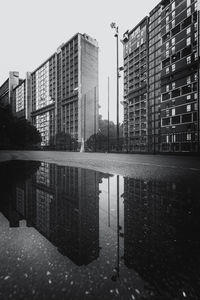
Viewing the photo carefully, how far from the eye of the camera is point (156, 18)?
62.2m

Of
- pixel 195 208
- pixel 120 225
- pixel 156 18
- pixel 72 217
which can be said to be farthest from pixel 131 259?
pixel 156 18

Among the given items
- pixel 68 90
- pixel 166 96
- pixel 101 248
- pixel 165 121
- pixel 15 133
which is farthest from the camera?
pixel 68 90

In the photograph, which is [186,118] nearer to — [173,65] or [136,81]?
[173,65]

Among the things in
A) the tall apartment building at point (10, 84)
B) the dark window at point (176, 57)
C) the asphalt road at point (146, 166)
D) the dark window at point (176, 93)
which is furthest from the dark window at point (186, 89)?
the tall apartment building at point (10, 84)

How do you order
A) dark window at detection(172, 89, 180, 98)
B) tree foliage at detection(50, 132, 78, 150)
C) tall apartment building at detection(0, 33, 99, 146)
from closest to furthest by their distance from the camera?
1. tree foliage at detection(50, 132, 78, 150)
2. dark window at detection(172, 89, 180, 98)
3. tall apartment building at detection(0, 33, 99, 146)

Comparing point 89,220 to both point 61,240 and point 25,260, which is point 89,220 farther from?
Result: point 25,260

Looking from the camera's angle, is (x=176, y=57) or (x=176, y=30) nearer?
(x=176, y=30)

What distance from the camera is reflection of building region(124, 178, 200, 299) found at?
2.92ft

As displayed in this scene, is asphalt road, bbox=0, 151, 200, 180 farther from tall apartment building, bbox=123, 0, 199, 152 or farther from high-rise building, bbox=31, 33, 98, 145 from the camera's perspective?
high-rise building, bbox=31, 33, 98, 145

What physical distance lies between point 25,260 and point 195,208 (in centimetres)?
158

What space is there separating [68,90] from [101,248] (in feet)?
283

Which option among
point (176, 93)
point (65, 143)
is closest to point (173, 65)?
point (176, 93)

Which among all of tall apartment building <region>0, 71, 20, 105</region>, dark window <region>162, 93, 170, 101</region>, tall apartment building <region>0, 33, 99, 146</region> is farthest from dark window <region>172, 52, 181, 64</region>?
tall apartment building <region>0, 71, 20, 105</region>

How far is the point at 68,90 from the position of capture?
8312 cm
